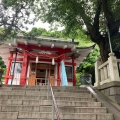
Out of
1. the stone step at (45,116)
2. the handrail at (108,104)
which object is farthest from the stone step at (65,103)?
the stone step at (45,116)

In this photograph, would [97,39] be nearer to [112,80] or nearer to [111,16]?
[111,16]

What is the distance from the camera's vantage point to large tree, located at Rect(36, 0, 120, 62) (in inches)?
263

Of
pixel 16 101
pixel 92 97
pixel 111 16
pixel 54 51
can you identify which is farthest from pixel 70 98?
pixel 54 51

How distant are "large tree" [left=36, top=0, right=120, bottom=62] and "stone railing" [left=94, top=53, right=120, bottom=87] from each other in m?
0.61

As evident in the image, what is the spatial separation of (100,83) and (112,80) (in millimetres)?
1327

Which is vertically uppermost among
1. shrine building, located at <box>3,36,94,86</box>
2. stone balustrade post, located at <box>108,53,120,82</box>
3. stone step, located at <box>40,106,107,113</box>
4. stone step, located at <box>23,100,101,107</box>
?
shrine building, located at <box>3,36,94,86</box>

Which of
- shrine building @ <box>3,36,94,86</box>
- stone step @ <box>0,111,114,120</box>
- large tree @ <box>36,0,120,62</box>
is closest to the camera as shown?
stone step @ <box>0,111,114,120</box>

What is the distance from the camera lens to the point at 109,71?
229 inches

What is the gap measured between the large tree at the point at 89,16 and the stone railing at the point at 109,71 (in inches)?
24.0

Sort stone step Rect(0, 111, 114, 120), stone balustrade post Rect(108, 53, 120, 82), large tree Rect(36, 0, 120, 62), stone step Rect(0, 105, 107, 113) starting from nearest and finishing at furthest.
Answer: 1. stone step Rect(0, 111, 114, 120)
2. stone step Rect(0, 105, 107, 113)
3. stone balustrade post Rect(108, 53, 120, 82)
4. large tree Rect(36, 0, 120, 62)

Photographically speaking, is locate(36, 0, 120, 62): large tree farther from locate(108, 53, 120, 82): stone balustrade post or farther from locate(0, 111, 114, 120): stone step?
locate(0, 111, 114, 120): stone step

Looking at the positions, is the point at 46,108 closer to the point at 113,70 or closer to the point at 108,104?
the point at 108,104

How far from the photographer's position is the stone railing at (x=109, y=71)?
17.9 ft

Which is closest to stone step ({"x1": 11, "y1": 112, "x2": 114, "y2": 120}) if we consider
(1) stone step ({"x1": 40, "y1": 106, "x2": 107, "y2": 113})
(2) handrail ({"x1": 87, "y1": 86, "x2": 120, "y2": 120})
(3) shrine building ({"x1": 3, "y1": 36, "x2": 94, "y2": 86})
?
(2) handrail ({"x1": 87, "y1": 86, "x2": 120, "y2": 120})
